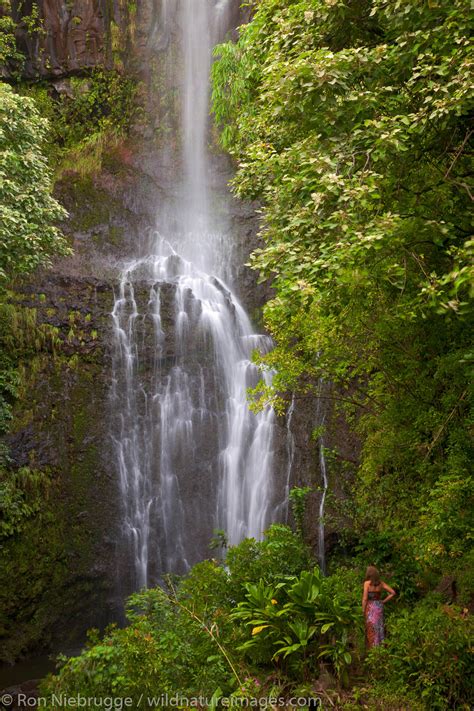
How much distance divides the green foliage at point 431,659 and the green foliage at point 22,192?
34.0ft

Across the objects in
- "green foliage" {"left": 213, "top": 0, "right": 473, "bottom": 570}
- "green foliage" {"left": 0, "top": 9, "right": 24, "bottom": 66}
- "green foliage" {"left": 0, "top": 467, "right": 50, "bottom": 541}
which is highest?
"green foliage" {"left": 0, "top": 9, "right": 24, "bottom": 66}

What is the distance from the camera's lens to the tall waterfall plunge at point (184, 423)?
591 inches

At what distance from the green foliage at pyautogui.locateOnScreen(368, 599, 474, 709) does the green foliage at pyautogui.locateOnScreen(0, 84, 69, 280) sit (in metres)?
10.4

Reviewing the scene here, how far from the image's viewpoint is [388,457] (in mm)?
9234

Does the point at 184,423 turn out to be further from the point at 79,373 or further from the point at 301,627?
the point at 301,627

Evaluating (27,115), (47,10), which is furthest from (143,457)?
(47,10)

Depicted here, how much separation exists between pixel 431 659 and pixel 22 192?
481 inches

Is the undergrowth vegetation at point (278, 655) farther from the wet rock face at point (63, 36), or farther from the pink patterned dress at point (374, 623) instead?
the wet rock face at point (63, 36)

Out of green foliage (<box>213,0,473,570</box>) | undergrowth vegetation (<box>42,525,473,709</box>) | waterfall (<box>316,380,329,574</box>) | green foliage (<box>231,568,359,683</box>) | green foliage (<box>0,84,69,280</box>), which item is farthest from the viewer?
green foliage (<box>0,84,69,280</box>)

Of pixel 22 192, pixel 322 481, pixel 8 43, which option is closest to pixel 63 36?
pixel 8 43

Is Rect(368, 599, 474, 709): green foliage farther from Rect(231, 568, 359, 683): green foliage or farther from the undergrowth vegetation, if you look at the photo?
Rect(231, 568, 359, 683): green foliage

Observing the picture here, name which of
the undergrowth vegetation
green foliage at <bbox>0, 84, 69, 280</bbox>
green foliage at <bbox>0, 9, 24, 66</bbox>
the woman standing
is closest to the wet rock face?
green foliage at <bbox>0, 9, 24, 66</bbox>

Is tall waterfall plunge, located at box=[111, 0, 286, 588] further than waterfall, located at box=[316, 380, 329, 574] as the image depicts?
Yes

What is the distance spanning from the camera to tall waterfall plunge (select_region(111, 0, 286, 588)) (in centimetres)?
1501
